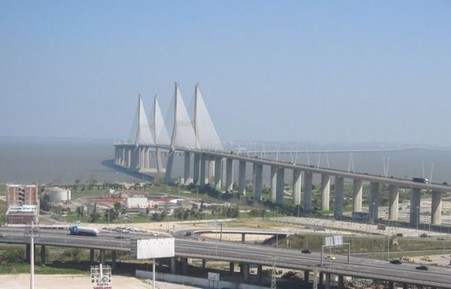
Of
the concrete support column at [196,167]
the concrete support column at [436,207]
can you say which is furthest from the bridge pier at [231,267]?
the concrete support column at [196,167]

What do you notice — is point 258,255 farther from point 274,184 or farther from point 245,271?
point 274,184

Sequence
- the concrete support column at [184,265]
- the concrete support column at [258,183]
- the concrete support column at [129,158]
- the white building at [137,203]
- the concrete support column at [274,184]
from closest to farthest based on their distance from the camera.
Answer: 1. the concrete support column at [184,265]
2. the white building at [137,203]
3. the concrete support column at [258,183]
4. the concrete support column at [274,184]
5. the concrete support column at [129,158]

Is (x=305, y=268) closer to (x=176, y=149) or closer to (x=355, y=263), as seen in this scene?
(x=355, y=263)

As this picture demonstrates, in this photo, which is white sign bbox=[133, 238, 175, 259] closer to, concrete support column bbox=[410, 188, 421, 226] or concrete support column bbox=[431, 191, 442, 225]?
concrete support column bbox=[410, 188, 421, 226]

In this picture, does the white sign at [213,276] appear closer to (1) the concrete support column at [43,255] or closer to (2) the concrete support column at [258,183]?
(1) the concrete support column at [43,255]

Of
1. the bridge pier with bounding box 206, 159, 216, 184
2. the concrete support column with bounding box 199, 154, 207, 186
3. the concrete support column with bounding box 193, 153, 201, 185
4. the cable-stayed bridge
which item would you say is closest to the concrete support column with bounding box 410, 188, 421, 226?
the cable-stayed bridge

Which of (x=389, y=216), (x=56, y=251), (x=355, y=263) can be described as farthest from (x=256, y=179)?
(x=355, y=263)

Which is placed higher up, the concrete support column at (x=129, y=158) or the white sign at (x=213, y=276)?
the concrete support column at (x=129, y=158)
